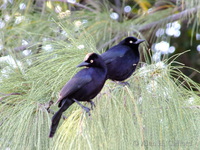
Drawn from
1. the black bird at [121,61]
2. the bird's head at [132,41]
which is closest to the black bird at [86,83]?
the black bird at [121,61]

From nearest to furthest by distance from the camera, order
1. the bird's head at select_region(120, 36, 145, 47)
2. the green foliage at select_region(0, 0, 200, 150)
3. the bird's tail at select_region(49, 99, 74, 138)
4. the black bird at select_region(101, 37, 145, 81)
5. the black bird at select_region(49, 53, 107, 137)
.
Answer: the green foliage at select_region(0, 0, 200, 150), the bird's tail at select_region(49, 99, 74, 138), the black bird at select_region(49, 53, 107, 137), the black bird at select_region(101, 37, 145, 81), the bird's head at select_region(120, 36, 145, 47)

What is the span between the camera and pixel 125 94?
1812 millimetres

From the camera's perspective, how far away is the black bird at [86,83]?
1.83 m

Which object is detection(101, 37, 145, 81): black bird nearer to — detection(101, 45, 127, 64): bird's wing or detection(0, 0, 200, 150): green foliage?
detection(101, 45, 127, 64): bird's wing

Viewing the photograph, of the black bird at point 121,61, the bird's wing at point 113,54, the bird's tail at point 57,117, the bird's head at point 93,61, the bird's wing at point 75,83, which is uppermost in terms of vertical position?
the bird's head at point 93,61

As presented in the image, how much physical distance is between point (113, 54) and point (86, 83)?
1.78 ft

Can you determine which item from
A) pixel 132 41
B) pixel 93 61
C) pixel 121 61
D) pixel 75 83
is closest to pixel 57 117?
pixel 75 83

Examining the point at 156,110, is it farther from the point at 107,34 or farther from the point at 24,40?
the point at 24,40

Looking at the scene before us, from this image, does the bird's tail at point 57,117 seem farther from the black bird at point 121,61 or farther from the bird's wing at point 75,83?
the black bird at point 121,61

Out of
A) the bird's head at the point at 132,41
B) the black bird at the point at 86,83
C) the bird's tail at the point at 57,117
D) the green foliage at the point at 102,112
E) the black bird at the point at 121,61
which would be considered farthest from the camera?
the bird's head at the point at 132,41

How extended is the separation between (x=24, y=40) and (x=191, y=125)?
175cm

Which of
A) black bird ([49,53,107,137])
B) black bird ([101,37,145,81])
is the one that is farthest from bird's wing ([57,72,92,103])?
black bird ([101,37,145,81])

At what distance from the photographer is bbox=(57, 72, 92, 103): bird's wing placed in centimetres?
180

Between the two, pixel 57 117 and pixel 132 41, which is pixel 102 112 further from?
pixel 132 41
